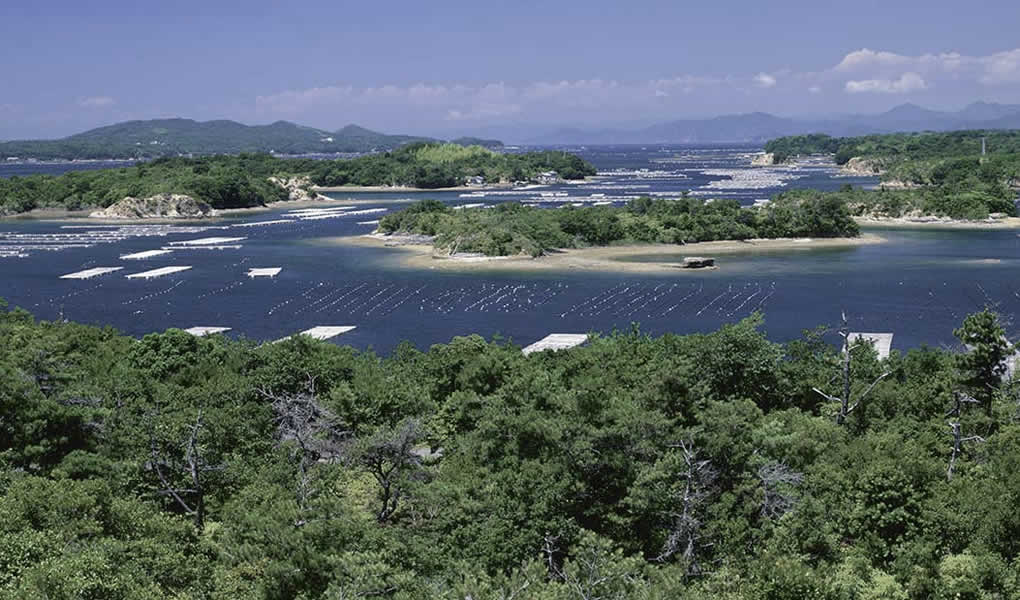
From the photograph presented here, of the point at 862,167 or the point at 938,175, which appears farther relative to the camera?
the point at 862,167

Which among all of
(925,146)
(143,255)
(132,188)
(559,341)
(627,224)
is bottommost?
(559,341)

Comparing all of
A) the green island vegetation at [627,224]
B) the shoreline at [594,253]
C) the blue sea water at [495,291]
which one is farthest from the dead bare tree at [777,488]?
the green island vegetation at [627,224]

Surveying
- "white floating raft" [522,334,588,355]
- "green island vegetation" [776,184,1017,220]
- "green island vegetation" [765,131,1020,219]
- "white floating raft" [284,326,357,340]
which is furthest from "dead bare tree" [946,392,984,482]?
"green island vegetation" [776,184,1017,220]

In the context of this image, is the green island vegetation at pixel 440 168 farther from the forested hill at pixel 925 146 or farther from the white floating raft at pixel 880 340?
the white floating raft at pixel 880 340

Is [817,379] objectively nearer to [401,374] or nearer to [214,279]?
[401,374]

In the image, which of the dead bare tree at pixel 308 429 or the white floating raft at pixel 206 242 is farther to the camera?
the white floating raft at pixel 206 242

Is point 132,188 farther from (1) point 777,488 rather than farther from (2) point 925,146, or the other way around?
(2) point 925,146

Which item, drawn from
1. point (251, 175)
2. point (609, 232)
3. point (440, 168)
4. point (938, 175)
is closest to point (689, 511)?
point (609, 232)
